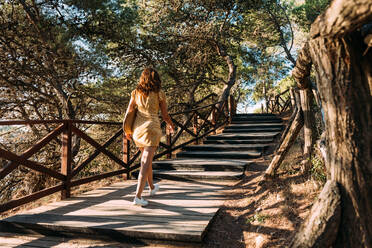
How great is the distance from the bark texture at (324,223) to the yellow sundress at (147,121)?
2.28 meters

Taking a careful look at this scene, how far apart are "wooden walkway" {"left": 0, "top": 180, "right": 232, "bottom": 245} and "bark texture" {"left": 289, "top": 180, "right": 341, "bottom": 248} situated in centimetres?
113

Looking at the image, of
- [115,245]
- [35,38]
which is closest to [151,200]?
[115,245]

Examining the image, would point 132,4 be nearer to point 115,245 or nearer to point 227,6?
point 227,6

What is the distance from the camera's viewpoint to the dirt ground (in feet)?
9.73

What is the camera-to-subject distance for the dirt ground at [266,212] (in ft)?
9.73

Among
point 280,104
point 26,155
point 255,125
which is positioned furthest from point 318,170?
point 280,104

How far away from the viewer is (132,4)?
39.5 feet

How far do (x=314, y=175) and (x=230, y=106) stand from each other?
8803 mm

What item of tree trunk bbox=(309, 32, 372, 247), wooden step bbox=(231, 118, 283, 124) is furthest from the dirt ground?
wooden step bbox=(231, 118, 283, 124)

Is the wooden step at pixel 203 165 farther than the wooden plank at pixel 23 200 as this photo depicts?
Yes

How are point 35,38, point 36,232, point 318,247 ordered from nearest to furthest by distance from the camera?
point 318,247, point 36,232, point 35,38

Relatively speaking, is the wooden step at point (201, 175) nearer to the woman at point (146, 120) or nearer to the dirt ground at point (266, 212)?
the dirt ground at point (266, 212)

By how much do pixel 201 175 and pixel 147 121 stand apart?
214 centimetres

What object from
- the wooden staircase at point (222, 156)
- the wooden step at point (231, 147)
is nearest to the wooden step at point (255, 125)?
the wooden staircase at point (222, 156)
